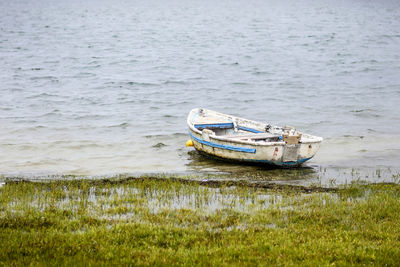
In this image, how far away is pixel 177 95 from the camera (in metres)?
36.4

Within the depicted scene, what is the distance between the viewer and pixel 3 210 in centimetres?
1163

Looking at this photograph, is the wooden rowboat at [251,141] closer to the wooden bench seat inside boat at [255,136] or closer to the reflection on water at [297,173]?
the wooden bench seat inside boat at [255,136]

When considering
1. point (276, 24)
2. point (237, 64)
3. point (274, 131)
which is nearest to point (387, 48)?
point (237, 64)

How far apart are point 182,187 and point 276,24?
82120mm

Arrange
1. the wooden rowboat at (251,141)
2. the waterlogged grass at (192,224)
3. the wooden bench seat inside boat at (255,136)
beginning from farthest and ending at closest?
1. the wooden bench seat inside boat at (255,136)
2. the wooden rowboat at (251,141)
3. the waterlogged grass at (192,224)

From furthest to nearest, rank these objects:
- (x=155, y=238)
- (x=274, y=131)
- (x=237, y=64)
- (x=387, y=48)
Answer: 1. (x=387, y=48)
2. (x=237, y=64)
3. (x=274, y=131)
4. (x=155, y=238)

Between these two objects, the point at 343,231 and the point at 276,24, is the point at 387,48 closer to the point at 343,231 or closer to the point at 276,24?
the point at 276,24

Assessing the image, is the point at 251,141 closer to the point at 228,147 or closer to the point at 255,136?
the point at 228,147

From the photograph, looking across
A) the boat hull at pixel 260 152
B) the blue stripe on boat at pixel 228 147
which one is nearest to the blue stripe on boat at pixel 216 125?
the blue stripe on boat at pixel 228 147

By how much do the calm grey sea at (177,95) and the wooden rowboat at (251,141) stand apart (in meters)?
0.48

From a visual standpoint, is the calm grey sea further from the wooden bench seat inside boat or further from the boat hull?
the wooden bench seat inside boat

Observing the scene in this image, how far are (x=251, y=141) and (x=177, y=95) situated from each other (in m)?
19.4

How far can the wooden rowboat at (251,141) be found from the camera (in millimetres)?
17203

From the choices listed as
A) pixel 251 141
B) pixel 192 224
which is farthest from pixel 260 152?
pixel 192 224
